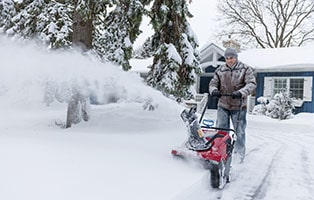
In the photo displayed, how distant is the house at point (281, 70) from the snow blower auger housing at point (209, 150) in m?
10.2

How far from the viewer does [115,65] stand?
265 inches

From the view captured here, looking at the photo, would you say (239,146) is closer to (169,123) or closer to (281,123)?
(169,123)

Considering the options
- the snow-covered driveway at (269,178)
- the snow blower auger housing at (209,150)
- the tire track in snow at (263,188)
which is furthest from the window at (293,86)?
the snow blower auger housing at (209,150)

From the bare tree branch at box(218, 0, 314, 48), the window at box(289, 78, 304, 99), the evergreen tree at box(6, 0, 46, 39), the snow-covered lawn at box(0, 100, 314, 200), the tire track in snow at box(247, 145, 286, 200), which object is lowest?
the tire track in snow at box(247, 145, 286, 200)

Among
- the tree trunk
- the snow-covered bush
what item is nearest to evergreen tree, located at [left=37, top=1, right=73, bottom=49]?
the tree trunk

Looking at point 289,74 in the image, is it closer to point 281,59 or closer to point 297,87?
point 297,87

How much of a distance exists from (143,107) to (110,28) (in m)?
2.44

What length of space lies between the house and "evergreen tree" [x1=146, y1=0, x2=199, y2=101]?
6383mm

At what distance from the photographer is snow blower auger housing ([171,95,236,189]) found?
11.1 ft

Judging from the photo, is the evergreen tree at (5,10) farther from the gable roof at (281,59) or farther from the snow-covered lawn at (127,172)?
the gable roof at (281,59)

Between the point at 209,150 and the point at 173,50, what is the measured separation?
3890 mm

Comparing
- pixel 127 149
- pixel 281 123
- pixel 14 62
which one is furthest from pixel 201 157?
pixel 281 123

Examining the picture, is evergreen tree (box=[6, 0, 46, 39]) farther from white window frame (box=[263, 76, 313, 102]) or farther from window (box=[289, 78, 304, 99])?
window (box=[289, 78, 304, 99])

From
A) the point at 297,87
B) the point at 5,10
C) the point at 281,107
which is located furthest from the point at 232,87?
the point at 297,87
